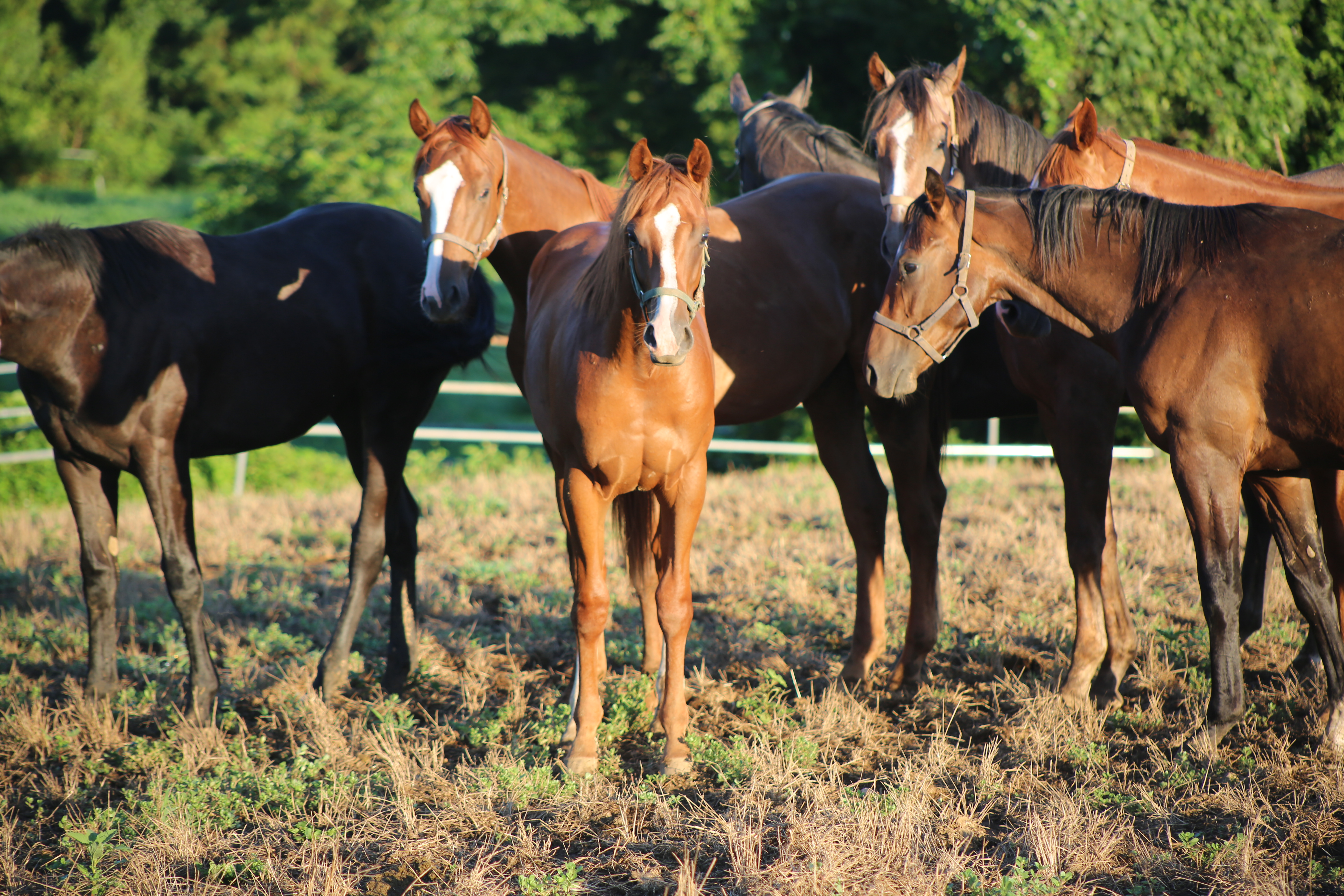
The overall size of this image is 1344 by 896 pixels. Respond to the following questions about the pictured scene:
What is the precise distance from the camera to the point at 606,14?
495 inches

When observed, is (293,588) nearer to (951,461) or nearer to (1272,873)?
(1272,873)

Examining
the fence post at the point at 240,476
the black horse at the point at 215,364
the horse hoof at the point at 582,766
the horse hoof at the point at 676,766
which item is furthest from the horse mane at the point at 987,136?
the fence post at the point at 240,476

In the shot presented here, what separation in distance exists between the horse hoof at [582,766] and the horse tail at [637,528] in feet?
3.08

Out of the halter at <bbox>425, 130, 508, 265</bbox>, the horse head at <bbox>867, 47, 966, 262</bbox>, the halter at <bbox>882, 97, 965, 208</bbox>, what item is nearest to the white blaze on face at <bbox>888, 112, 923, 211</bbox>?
the horse head at <bbox>867, 47, 966, 262</bbox>

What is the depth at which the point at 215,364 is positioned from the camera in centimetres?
429

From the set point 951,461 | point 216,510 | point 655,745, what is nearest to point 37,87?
point 216,510

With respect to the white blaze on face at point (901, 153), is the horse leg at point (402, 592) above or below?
below

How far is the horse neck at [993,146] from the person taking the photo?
4.31 metres

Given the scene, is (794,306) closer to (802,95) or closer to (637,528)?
(637,528)

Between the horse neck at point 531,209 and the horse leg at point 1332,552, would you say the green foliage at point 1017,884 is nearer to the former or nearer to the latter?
the horse leg at point 1332,552

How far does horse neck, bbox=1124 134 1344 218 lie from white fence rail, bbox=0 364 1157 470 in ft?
13.0

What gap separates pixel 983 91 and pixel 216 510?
8120mm

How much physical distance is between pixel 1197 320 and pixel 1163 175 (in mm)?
1048

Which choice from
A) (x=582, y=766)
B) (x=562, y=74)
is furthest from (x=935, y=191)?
(x=562, y=74)
